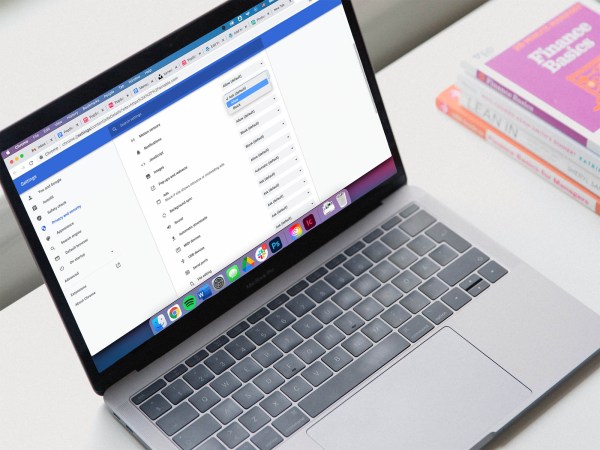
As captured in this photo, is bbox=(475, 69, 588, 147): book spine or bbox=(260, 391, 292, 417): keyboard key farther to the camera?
bbox=(475, 69, 588, 147): book spine

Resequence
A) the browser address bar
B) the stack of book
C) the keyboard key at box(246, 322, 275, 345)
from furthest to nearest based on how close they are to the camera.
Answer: the stack of book, the keyboard key at box(246, 322, 275, 345), the browser address bar

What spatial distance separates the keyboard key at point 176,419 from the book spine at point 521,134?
Answer: 0.47 meters

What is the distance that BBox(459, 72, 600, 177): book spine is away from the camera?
Answer: 1017 mm

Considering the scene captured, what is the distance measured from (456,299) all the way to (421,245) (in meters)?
0.07

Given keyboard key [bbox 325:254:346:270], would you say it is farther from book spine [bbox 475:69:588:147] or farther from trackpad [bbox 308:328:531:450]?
book spine [bbox 475:69:588:147]

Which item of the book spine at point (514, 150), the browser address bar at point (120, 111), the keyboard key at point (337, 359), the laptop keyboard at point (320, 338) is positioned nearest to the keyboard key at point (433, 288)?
the laptop keyboard at point (320, 338)

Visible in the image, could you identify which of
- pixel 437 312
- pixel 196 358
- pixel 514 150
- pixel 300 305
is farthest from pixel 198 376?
pixel 514 150

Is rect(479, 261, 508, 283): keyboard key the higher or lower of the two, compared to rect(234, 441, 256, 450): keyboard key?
higher

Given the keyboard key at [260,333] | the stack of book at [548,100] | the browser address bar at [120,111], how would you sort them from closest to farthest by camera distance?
the browser address bar at [120,111] < the keyboard key at [260,333] < the stack of book at [548,100]

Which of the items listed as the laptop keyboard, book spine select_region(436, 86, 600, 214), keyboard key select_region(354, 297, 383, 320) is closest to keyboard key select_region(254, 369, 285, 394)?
the laptop keyboard

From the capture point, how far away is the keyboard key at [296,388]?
34.7 inches

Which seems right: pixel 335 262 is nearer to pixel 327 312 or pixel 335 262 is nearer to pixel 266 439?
pixel 327 312

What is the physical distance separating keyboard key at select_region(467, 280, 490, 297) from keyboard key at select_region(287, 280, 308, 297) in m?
0.16

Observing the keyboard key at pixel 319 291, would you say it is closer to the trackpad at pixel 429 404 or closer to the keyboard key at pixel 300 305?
the keyboard key at pixel 300 305
